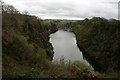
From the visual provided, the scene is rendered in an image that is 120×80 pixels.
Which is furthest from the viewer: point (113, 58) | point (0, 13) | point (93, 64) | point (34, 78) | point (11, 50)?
point (93, 64)

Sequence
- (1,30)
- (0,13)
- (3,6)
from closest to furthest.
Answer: (1,30), (0,13), (3,6)

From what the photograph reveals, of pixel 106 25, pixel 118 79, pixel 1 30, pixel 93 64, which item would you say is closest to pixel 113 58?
pixel 93 64

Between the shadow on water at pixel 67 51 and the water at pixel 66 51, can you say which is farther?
the water at pixel 66 51

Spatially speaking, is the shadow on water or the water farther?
the water

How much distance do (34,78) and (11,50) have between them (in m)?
3.68

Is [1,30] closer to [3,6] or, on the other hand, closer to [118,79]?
[3,6]

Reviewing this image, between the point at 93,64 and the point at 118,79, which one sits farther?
the point at 93,64

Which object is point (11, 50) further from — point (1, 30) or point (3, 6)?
point (3, 6)

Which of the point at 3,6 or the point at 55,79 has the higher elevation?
the point at 3,6

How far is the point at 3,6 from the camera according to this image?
11.8 metres

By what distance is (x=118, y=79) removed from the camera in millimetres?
7418

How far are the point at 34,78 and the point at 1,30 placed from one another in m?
5.78

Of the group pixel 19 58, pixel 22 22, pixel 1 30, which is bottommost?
pixel 19 58

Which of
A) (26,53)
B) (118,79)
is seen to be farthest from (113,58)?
(26,53)
